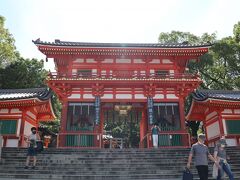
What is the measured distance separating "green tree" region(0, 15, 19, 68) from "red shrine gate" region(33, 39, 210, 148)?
484 inches

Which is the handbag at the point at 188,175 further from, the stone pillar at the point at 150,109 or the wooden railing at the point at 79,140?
the stone pillar at the point at 150,109

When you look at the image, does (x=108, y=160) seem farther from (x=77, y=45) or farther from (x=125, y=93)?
(x=77, y=45)

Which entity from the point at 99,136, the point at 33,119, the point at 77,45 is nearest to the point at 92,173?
the point at 99,136

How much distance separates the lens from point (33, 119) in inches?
955

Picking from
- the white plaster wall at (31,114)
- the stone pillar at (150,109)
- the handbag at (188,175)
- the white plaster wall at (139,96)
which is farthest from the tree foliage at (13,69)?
the handbag at (188,175)

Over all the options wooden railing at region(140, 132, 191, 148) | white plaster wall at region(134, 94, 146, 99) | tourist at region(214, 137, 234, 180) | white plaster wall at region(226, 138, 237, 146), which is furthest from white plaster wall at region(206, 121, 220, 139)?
tourist at region(214, 137, 234, 180)

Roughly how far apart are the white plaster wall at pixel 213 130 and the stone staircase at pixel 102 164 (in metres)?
6.06

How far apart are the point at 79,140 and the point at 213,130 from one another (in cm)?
1106

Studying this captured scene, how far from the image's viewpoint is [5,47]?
32344 millimetres

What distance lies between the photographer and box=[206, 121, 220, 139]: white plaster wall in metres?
22.1

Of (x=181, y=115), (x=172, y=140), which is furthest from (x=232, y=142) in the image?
(x=172, y=140)

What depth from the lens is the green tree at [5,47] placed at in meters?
32.5

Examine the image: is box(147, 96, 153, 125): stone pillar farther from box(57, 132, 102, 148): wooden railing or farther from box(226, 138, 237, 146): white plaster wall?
box(226, 138, 237, 146): white plaster wall

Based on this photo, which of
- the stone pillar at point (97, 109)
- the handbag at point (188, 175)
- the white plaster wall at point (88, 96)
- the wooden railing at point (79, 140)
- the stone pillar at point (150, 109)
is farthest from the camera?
the white plaster wall at point (88, 96)
